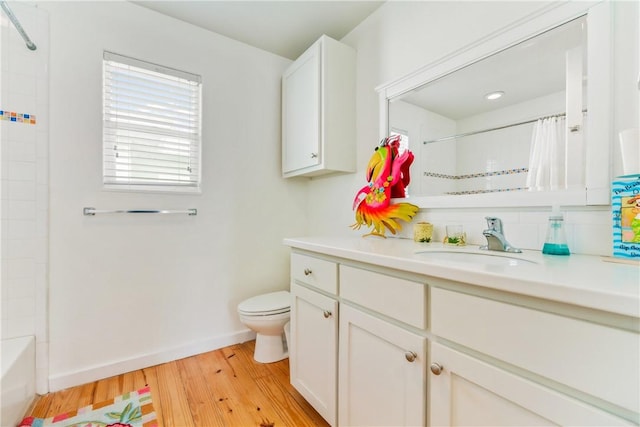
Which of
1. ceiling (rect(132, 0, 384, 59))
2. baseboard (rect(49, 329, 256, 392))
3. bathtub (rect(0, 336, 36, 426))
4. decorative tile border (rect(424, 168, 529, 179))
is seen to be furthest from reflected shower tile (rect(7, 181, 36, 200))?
decorative tile border (rect(424, 168, 529, 179))

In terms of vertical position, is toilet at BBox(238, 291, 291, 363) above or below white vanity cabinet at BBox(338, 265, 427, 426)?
below

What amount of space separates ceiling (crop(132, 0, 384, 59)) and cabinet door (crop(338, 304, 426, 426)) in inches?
74.9

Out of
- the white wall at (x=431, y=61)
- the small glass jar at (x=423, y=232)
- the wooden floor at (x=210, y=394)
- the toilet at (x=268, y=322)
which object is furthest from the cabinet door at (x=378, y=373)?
the toilet at (x=268, y=322)

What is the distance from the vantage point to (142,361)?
6.01 feet

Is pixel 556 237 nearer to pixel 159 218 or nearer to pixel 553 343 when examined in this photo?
pixel 553 343

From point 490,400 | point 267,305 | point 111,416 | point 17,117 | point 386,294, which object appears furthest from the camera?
point 267,305

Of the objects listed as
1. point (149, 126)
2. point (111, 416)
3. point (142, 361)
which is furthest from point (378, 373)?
point (149, 126)

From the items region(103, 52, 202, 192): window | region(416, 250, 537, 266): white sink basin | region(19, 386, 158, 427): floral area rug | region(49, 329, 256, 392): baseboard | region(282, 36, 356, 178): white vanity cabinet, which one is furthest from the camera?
region(282, 36, 356, 178): white vanity cabinet

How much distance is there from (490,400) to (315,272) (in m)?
0.81

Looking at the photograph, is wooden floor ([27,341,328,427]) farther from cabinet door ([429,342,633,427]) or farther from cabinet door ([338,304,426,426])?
cabinet door ([429,342,633,427])

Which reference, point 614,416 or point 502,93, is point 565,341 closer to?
point 614,416

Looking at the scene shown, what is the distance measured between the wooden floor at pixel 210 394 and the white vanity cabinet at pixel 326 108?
4.61ft

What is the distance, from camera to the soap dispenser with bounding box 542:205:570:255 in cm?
97

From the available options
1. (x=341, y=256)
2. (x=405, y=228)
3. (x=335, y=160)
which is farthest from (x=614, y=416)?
(x=335, y=160)
